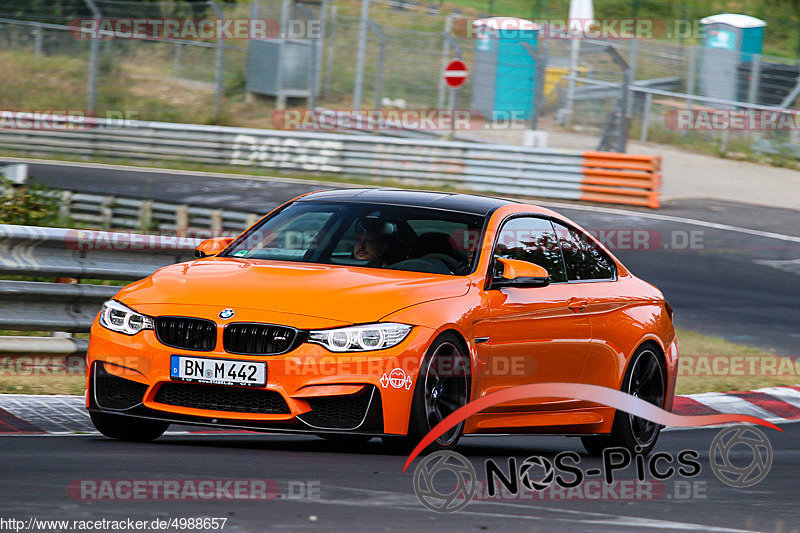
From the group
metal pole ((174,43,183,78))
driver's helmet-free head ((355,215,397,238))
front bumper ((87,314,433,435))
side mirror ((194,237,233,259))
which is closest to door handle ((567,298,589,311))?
driver's helmet-free head ((355,215,397,238))

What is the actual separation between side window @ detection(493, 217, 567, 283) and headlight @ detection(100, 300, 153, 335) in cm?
213

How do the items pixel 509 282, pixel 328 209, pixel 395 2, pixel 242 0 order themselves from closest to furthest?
pixel 509 282 < pixel 328 209 < pixel 395 2 < pixel 242 0

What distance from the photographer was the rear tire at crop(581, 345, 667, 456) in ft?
26.5

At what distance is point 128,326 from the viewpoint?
6656 millimetres

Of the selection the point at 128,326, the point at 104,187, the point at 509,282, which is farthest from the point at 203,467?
Answer: the point at 104,187

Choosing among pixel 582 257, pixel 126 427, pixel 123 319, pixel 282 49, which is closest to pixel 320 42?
pixel 282 49

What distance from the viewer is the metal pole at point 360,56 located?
29828mm

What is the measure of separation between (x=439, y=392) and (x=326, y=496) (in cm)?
152

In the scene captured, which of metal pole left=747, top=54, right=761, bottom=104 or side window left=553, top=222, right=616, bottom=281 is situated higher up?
metal pole left=747, top=54, right=761, bottom=104

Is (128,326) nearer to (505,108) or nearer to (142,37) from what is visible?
(505,108)

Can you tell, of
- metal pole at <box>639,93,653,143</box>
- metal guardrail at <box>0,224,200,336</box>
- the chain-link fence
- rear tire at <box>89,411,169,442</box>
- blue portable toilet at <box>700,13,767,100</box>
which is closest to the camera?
rear tire at <box>89,411,169,442</box>

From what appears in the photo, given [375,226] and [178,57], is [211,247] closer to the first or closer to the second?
[375,226]

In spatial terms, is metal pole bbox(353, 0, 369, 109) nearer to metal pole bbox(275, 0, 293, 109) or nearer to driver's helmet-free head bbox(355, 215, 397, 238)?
metal pole bbox(275, 0, 293, 109)

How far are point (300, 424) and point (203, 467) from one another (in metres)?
0.59
